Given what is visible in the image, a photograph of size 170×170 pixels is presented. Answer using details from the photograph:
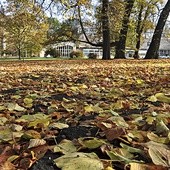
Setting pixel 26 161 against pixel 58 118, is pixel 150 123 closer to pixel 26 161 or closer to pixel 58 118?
pixel 58 118

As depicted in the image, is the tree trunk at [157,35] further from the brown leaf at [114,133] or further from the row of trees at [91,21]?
the brown leaf at [114,133]

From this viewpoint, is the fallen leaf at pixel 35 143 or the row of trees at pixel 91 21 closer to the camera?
the fallen leaf at pixel 35 143

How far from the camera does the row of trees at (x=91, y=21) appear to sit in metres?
14.9

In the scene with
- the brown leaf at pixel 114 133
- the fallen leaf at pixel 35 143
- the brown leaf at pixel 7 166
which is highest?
the brown leaf at pixel 114 133

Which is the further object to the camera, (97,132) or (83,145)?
(97,132)

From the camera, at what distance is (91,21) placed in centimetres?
2316

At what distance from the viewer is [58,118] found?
2381mm

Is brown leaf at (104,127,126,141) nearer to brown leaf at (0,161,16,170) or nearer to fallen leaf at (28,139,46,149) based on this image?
fallen leaf at (28,139,46,149)

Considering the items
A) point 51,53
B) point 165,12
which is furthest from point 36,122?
point 51,53

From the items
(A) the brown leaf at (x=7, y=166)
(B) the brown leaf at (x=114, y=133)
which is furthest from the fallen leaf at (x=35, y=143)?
(B) the brown leaf at (x=114, y=133)

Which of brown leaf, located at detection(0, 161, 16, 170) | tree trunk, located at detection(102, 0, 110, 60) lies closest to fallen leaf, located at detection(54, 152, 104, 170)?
brown leaf, located at detection(0, 161, 16, 170)

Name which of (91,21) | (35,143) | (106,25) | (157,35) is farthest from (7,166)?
(91,21)

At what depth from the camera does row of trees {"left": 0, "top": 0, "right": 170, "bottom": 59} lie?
14914mm

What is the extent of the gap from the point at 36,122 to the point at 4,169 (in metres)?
0.72
